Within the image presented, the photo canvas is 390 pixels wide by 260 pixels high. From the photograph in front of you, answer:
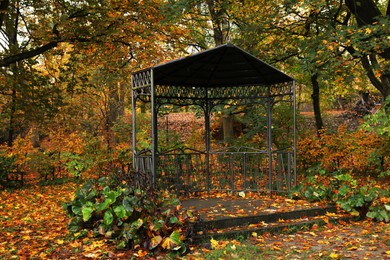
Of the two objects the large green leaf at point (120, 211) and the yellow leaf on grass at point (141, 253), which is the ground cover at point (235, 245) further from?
the large green leaf at point (120, 211)

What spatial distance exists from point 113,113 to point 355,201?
12486 millimetres

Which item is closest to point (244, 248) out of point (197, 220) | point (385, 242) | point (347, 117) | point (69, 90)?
point (197, 220)

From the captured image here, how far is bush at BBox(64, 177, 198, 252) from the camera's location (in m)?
5.85

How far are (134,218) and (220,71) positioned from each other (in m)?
4.84

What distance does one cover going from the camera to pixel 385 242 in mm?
6152

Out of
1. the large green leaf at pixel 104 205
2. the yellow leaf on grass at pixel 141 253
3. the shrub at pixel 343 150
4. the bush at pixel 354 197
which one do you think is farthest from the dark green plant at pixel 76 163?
the yellow leaf on grass at pixel 141 253

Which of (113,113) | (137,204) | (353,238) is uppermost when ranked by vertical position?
(113,113)

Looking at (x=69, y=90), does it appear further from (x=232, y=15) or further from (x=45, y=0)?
(x=232, y=15)

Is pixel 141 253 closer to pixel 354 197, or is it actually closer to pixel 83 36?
pixel 354 197

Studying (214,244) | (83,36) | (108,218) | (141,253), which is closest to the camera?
(141,253)

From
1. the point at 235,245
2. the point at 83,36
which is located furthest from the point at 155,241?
the point at 83,36

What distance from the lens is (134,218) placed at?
620 cm

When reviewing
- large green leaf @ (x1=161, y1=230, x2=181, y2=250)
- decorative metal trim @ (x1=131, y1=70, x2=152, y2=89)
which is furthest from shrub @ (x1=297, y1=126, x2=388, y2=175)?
large green leaf @ (x1=161, y1=230, x2=181, y2=250)

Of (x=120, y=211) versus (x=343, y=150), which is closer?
(x=120, y=211)
